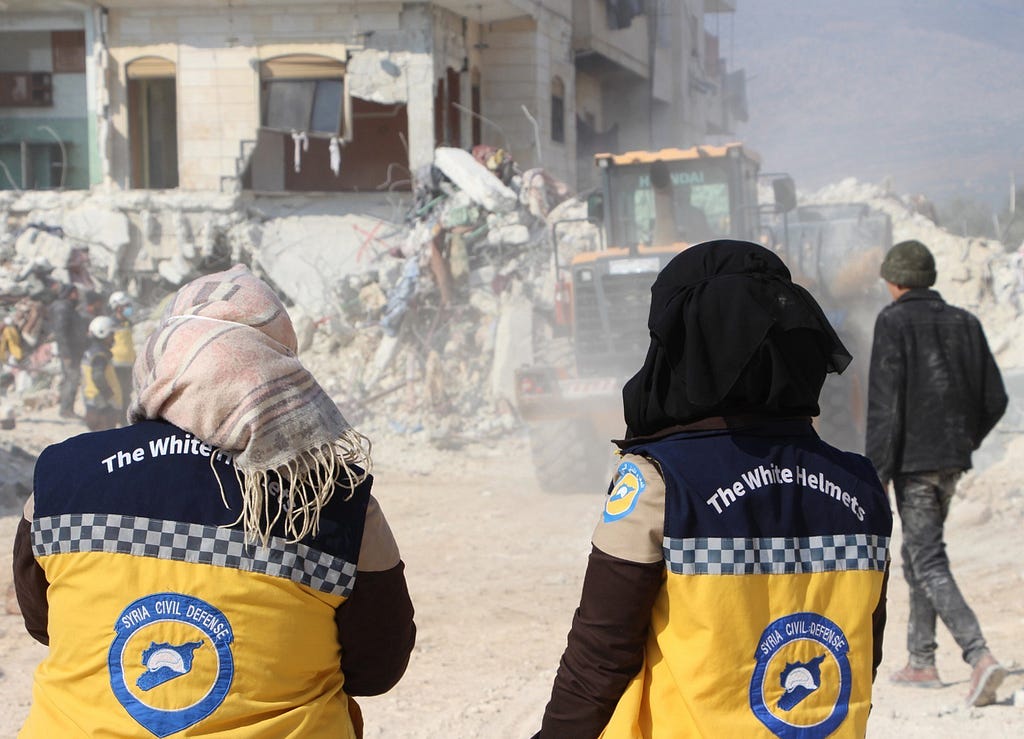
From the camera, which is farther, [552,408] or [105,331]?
[105,331]

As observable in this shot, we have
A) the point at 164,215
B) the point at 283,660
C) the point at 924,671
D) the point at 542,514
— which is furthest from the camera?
the point at 164,215

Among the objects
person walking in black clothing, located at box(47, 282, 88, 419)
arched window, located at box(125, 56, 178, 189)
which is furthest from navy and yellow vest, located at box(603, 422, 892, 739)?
arched window, located at box(125, 56, 178, 189)

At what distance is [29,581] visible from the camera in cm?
197

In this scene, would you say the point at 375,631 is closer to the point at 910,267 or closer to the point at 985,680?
the point at 985,680

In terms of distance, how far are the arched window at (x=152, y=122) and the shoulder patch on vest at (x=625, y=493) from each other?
1854 centimetres

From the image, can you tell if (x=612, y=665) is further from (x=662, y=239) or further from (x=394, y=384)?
(x=394, y=384)

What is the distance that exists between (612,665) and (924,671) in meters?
3.31

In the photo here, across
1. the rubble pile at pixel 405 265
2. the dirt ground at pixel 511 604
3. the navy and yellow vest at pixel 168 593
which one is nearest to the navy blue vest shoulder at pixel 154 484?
the navy and yellow vest at pixel 168 593

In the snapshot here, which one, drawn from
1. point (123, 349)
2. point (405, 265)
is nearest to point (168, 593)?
point (123, 349)

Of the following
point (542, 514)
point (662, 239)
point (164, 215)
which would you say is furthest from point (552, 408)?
point (164, 215)

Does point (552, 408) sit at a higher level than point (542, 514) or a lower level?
higher

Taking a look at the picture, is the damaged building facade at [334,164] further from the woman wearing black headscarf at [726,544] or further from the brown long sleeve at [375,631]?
the woman wearing black headscarf at [726,544]

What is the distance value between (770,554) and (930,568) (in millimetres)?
2965

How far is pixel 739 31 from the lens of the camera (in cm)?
3747
